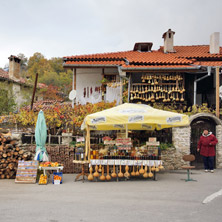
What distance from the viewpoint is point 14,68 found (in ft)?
97.2

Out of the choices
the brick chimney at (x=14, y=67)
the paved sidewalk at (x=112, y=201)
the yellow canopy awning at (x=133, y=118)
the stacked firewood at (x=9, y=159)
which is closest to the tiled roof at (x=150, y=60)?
the yellow canopy awning at (x=133, y=118)

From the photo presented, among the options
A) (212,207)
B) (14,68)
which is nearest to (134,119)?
(212,207)

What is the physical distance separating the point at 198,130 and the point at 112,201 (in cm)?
874

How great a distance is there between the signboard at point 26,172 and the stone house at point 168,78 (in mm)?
6855

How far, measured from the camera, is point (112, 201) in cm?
715

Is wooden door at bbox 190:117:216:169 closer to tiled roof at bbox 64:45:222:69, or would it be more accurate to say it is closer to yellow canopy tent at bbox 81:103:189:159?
tiled roof at bbox 64:45:222:69

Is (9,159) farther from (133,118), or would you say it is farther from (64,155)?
(133,118)

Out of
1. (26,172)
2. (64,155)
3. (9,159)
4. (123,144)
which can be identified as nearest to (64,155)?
(64,155)

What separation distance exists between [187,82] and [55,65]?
3379 cm

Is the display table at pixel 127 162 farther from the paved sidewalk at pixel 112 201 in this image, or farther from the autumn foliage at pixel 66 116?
the autumn foliage at pixel 66 116

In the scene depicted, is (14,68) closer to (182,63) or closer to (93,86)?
(93,86)

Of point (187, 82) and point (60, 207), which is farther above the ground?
point (187, 82)

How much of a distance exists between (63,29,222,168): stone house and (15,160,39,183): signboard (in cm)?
686

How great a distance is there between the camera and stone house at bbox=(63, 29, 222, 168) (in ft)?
47.9
